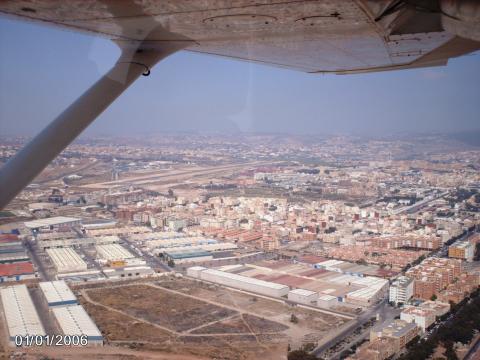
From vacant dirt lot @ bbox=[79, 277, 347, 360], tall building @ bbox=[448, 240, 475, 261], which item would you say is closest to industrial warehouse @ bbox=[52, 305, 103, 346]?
vacant dirt lot @ bbox=[79, 277, 347, 360]

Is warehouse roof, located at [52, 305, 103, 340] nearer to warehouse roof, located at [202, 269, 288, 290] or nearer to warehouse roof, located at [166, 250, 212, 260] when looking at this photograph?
warehouse roof, located at [202, 269, 288, 290]

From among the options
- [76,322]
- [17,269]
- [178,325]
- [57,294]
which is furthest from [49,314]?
[17,269]

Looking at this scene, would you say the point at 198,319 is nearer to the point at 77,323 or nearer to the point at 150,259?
the point at 77,323

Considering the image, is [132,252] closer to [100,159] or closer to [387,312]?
[387,312]

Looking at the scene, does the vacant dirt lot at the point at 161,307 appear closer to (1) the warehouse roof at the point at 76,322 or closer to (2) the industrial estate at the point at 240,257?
(2) the industrial estate at the point at 240,257

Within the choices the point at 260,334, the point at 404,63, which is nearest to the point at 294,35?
the point at 404,63
